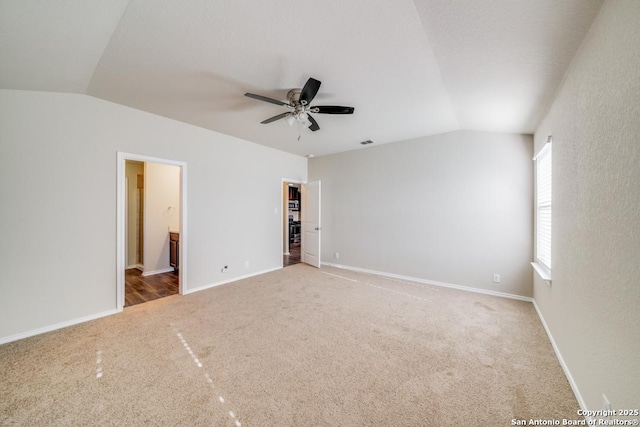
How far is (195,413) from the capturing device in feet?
5.01

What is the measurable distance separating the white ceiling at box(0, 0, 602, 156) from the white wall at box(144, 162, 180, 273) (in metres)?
2.12

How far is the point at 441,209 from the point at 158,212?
556 centimetres

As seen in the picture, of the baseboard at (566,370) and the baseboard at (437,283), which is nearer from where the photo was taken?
the baseboard at (566,370)

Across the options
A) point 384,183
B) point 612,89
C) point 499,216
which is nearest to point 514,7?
point 612,89

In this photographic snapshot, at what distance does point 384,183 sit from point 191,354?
13.3 ft

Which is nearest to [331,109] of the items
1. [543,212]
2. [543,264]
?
[543,212]

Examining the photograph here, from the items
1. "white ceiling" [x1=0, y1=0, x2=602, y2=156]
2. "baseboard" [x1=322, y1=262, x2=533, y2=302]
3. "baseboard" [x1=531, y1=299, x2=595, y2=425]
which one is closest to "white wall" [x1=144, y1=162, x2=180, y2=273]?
"white ceiling" [x1=0, y1=0, x2=602, y2=156]

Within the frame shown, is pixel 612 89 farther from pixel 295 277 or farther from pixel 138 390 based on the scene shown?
pixel 295 277

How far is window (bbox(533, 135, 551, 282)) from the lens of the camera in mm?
2638

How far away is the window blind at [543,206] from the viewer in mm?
2646

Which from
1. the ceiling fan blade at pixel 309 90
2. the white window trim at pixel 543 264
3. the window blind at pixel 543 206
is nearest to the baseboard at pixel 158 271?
the ceiling fan blade at pixel 309 90

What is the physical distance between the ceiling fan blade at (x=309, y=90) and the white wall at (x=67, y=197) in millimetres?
2350

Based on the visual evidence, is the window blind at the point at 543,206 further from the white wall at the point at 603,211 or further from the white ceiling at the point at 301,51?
the white wall at the point at 603,211

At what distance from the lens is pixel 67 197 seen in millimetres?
2646
